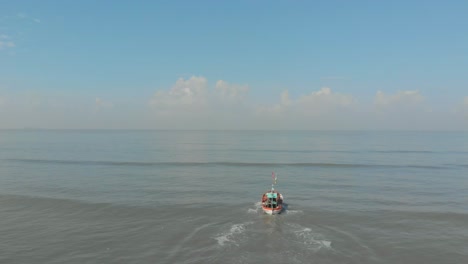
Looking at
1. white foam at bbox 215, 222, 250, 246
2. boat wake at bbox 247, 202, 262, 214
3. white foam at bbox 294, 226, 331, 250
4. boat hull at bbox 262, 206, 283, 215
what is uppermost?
boat hull at bbox 262, 206, 283, 215

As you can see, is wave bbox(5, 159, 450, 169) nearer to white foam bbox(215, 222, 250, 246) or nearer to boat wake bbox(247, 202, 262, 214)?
boat wake bbox(247, 202, 262, 214)

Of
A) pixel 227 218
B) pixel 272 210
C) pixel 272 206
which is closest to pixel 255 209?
pixel 272 206

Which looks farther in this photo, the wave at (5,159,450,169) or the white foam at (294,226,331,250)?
the wave at (5,159,450,169)

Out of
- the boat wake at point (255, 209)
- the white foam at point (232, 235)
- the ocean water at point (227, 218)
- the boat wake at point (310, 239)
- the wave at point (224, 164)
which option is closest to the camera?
the ocean water at point (227, 218)

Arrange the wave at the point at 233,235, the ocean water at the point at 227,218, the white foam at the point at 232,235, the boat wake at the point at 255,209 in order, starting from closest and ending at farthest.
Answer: the ocean water at the point at 227,218 → the wave at the point at 233,235 → the white foam at the point at 232,235 → the boat wake at the point at 255,209

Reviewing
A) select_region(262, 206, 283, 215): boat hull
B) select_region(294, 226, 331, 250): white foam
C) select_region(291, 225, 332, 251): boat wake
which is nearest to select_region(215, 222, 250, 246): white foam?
select_region(262, 206, 283, 215): boat hull

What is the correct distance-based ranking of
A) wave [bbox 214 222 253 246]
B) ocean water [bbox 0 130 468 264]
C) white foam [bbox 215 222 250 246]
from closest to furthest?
ocean water [bbox 0 130 468 264], wave [bbox 214 222 253 246], white foam [bbox 215 222 250 246]

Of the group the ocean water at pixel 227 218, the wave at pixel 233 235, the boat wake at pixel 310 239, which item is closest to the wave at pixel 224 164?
the ocean water at pixel 227 218

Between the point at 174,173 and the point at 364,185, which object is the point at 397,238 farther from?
the point at 174,173

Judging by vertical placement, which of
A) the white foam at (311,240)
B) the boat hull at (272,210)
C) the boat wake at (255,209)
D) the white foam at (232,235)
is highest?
the boat hull at (272,210)

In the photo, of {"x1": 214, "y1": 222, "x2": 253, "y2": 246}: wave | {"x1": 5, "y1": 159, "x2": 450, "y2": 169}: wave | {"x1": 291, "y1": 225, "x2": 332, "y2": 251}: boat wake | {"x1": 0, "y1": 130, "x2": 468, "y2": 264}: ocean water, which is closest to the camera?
{"x1": 0, "y1": 130, "x2": 468, "y2": 264}: ocean water

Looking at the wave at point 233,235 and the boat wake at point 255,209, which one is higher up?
the boat wake at point 255,209

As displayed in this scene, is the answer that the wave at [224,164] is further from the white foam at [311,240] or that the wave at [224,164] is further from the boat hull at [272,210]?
the white foam at [311,240]

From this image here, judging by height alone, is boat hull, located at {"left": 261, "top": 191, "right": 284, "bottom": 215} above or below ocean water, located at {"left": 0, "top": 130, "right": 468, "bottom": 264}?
above
